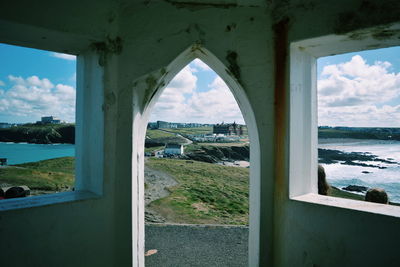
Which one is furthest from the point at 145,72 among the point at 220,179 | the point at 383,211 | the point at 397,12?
the point at 220,179

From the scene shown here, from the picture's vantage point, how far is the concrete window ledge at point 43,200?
5.12 ft

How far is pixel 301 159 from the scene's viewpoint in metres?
2.00

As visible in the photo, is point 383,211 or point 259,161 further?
point 259,161

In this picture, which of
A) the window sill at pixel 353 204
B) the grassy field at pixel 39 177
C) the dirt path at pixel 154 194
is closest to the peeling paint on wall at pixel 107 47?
the grassy field at pixel 39 177

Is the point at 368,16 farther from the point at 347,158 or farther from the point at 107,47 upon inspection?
the point at 107,47

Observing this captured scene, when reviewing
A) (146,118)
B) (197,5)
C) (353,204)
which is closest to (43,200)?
(146,118)

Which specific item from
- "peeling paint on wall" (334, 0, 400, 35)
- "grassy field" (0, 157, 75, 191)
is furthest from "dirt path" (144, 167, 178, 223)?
"peeling paint on wall" (334, 0, 400, 35)

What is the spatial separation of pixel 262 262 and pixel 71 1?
245cm

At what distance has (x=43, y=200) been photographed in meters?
1.68

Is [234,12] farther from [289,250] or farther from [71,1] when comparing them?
[289,250]

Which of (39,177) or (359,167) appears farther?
(39,177)

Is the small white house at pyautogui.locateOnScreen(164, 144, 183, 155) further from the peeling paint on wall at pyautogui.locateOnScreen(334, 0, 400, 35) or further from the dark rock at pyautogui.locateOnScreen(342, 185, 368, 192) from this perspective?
the peeling paint on wall at pyautogui.locateOnScreen(334, 0, 400, 35)

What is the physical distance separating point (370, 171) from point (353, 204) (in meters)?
0.61

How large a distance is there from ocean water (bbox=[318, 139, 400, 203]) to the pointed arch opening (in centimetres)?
68
